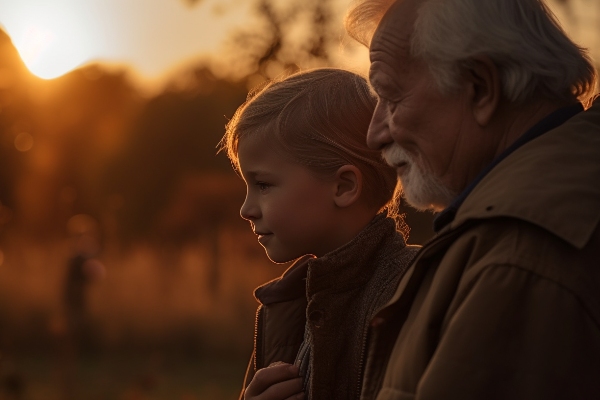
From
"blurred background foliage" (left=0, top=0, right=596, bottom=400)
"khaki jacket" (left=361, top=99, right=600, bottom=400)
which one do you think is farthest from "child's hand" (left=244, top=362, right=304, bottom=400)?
"blurred background foliage" (left=0, top=0, right=596, bottom=400)

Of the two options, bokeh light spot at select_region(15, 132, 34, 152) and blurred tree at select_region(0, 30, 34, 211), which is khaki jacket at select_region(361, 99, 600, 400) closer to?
blurred tree at select_region(0, 30, 34, 211)

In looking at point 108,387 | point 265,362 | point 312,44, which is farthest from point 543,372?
point 108,387

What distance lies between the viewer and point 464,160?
7.33ft

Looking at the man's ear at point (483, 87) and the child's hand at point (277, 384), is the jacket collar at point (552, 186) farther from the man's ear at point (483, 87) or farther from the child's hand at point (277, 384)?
the child's hand at point (277, 384)

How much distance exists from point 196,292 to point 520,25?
913 centimetres

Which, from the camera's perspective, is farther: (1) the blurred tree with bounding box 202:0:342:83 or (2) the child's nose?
(1) the blurred tree with bounding box 202:0:342:83

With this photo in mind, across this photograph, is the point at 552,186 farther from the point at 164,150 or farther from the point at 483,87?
the point at 164,150

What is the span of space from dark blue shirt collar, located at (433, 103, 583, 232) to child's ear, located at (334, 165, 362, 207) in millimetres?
701

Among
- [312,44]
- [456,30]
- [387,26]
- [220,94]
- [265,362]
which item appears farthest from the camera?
[220,94]

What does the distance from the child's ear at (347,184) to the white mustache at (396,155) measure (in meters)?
0.41

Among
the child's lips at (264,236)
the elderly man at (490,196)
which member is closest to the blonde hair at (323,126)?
the child's lips at (264,236)

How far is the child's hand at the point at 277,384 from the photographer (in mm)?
2646

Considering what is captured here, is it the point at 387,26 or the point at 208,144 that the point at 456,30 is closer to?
the point at 387,26

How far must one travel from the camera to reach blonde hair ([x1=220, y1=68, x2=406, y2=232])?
2891mm
